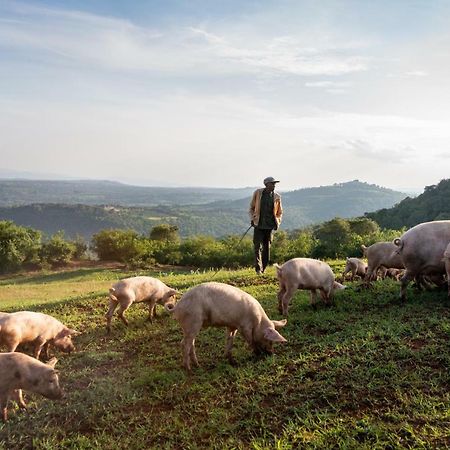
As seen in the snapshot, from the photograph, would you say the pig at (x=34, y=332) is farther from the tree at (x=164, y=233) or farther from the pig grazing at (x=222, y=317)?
the tree at (x=164, y=233)

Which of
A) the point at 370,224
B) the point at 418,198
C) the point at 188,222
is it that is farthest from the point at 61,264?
the point at 188,222

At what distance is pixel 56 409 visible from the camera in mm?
5891

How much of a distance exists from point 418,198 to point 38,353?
7092 centimetres

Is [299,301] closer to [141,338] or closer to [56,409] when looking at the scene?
[141,338]

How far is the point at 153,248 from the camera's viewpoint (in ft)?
135

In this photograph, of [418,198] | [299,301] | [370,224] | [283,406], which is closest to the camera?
[283,406]

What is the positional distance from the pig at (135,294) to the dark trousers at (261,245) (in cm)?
369

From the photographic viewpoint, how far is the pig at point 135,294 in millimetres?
9156

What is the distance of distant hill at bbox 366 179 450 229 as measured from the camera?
59406mm

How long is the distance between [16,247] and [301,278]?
4380 centimetres

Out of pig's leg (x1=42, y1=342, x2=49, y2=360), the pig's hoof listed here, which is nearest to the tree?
pig's leg (x1=42, y1=342, x2=49, y2=360)

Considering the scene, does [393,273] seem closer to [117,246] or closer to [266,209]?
[266,209]

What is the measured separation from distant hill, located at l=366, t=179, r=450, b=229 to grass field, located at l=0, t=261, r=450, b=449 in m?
52.2

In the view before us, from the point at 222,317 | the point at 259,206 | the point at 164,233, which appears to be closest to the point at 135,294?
Result: the point at 222,317
